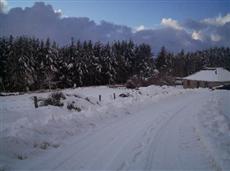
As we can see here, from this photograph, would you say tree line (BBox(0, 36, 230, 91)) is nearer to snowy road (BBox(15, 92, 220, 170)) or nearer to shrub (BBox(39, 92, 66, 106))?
shrub (BBox(39, 92, 66, 106))

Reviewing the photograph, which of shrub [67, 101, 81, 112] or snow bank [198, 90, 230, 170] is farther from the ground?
shrub [67, 101, 81, 112]

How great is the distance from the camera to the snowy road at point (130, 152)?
8070 mm

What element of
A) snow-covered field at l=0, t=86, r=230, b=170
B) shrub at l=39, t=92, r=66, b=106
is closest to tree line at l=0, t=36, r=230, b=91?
shrub at l=39, t=92, r=66, b=106

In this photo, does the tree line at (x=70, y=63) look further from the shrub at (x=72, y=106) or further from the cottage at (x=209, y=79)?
the shrub at (x=72, y=106)

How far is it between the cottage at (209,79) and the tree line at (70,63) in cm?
1928

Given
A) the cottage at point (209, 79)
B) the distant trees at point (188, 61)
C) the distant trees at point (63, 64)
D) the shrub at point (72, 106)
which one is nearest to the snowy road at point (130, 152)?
the shrub at point (72, 106)

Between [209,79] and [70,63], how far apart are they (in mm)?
36412

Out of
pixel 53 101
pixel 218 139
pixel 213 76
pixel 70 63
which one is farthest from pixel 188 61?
pixel 218 139

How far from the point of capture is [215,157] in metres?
8.66

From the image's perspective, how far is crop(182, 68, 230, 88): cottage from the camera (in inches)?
2891

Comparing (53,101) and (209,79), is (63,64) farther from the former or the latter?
(53,101)

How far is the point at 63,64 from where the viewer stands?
73.3 m

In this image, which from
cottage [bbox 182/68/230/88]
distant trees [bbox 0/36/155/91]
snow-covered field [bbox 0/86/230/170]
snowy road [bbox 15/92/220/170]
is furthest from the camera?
cottage [bbox 182/68/230/88]

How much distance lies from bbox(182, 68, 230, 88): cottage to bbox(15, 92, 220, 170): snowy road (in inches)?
2512
